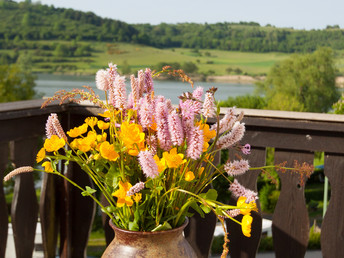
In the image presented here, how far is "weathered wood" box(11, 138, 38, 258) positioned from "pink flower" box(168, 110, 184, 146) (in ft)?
2.91

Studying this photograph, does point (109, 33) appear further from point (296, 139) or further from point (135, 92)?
point (135, 92)

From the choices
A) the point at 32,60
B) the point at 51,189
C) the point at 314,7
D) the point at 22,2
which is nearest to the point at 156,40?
the point at 32,60

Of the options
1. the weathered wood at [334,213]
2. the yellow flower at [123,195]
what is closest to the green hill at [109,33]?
the weathered wood at [334,213]

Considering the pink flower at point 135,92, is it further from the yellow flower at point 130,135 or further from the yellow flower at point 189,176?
the yellow flower at point 189,176

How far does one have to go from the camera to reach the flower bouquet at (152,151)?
946 mm

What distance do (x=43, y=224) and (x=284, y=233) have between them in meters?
0.90

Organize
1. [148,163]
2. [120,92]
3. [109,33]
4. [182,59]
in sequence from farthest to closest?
[182,59] → [109,33] → [120,92] → [148,163]

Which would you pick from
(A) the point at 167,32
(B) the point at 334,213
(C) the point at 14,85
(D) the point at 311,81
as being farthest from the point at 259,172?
(D) the point at 311,81

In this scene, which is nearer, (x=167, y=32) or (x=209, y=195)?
(x=209, y=195)

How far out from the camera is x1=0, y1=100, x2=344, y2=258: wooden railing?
1578mm

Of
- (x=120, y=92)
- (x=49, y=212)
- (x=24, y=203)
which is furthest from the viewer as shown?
(x=49, y=212)

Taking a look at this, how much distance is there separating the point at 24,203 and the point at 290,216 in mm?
938

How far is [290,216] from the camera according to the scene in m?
1.67

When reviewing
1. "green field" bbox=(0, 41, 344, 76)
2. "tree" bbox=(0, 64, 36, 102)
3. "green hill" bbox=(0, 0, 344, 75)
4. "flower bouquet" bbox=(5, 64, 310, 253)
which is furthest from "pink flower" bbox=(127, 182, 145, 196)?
"green hill" bbox=(0, 0, 344, 75)
